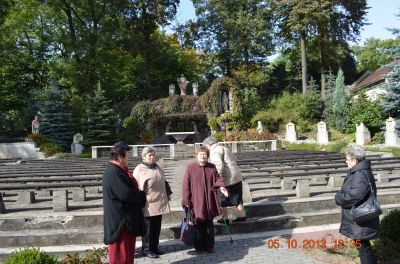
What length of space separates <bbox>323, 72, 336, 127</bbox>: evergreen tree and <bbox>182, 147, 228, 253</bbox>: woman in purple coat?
109 feet

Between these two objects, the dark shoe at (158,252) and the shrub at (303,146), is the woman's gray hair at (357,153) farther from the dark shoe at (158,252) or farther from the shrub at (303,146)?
the shrub at (303,146)

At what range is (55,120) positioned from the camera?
3228 centimetres

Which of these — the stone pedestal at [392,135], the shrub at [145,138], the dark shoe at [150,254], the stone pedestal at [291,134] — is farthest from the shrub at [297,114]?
the dark shoe at [150,254]

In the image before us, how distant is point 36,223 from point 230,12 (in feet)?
141

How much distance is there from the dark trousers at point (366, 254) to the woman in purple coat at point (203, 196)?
2.22 m

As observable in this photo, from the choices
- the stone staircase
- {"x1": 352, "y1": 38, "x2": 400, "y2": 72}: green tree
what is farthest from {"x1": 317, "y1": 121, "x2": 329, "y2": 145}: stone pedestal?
{"x1": 352, "y1": 38, "x2": 400, "y2": 72}: green tree

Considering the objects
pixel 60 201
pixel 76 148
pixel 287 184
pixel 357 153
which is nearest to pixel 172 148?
pixel 76 148

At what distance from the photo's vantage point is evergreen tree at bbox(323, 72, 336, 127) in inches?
1462

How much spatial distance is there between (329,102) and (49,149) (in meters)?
26.8

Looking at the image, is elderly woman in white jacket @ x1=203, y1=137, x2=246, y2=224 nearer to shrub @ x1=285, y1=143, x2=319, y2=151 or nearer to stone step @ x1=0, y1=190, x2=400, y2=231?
stone step @ x1=0, y1=190, x2=400, y2=231

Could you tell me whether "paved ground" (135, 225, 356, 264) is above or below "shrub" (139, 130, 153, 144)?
below

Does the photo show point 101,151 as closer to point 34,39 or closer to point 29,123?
point 29,123

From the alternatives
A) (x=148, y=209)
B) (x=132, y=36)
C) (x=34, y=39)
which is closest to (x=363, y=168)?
(x=148, y=209)

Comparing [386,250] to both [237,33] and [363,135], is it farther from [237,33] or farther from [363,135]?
[237,33]
